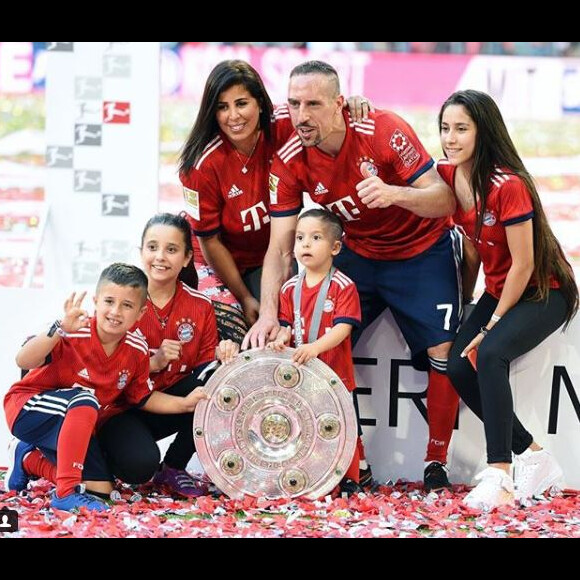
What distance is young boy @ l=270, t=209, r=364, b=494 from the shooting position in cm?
331

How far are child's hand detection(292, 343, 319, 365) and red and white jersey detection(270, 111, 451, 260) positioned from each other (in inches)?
18.8

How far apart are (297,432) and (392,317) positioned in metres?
0.58

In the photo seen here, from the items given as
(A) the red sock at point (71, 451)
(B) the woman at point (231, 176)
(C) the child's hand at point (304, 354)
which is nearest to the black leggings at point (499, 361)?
(C) the child's hand at point (304, 354)

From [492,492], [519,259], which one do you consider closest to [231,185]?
[519,259]

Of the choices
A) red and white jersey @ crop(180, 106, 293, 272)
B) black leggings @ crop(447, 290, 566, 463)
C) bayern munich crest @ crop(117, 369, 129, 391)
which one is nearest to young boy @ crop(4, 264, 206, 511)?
bayern munich crest @ crop(117, 369, 129, 391)

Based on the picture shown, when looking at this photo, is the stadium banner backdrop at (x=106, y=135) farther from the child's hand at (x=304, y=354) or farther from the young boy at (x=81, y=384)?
the child's hand at (x=304, y=354)

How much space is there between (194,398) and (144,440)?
0.20 m

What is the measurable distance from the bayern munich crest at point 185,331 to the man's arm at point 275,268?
7.9 inches

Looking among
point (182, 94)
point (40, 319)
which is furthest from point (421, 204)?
point (182, 94)

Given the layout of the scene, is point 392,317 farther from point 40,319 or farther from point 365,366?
point 40,319

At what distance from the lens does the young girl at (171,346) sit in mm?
3324

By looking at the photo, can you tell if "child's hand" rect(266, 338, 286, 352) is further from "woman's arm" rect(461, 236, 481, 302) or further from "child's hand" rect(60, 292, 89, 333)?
"woman's arm" rect(461, 236, 481, 302)

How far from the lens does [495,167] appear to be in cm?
328

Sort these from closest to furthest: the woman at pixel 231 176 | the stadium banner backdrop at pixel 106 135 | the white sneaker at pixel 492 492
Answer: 1. the white sneaker at pixel 492 492
2. the woman at pixel 231 176
3. the stadium banner backdrop at pixel 106 135
